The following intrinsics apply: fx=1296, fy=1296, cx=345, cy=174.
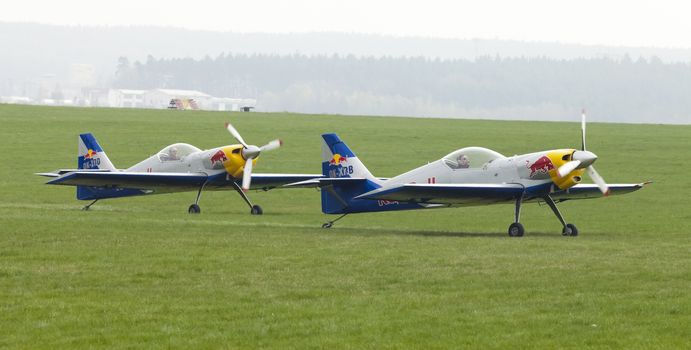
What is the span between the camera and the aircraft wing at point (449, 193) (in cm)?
2745

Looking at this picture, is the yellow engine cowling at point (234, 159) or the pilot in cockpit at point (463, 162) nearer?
the pilot in cockpit at point (463, 162)

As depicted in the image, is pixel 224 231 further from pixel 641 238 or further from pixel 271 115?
pixel 271 115

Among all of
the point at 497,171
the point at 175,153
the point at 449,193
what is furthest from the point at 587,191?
the point at 175,153

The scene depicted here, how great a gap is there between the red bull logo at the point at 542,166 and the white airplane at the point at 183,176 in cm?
872

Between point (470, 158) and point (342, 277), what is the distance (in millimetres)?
10505

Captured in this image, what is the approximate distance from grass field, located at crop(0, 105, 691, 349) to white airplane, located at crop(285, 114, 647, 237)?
75 centimetres

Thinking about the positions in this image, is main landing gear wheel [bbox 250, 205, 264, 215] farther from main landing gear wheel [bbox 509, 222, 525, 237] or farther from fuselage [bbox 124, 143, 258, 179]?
main landing gear wheel [bbox 509, 222, 525, 237]

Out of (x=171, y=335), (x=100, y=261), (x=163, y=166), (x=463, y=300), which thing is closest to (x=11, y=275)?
(x=100, y=261)

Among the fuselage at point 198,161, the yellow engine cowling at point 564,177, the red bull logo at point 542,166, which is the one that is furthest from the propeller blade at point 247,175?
the yellow engine cowling at point 564,177

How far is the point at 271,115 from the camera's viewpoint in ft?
288

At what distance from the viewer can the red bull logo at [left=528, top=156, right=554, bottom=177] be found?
27453mm

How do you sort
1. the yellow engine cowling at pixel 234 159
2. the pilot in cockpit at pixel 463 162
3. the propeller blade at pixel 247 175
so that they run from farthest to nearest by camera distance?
the yellow engine cowling at pixel 234 159 < the propeller blade at pixel 247 175 < the pilot in cockpit at pixel 463 162

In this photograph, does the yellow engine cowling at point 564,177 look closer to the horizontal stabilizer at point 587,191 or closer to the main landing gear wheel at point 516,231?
the horizontal stabilizer at point 587,191

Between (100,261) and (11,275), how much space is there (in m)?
1.91
